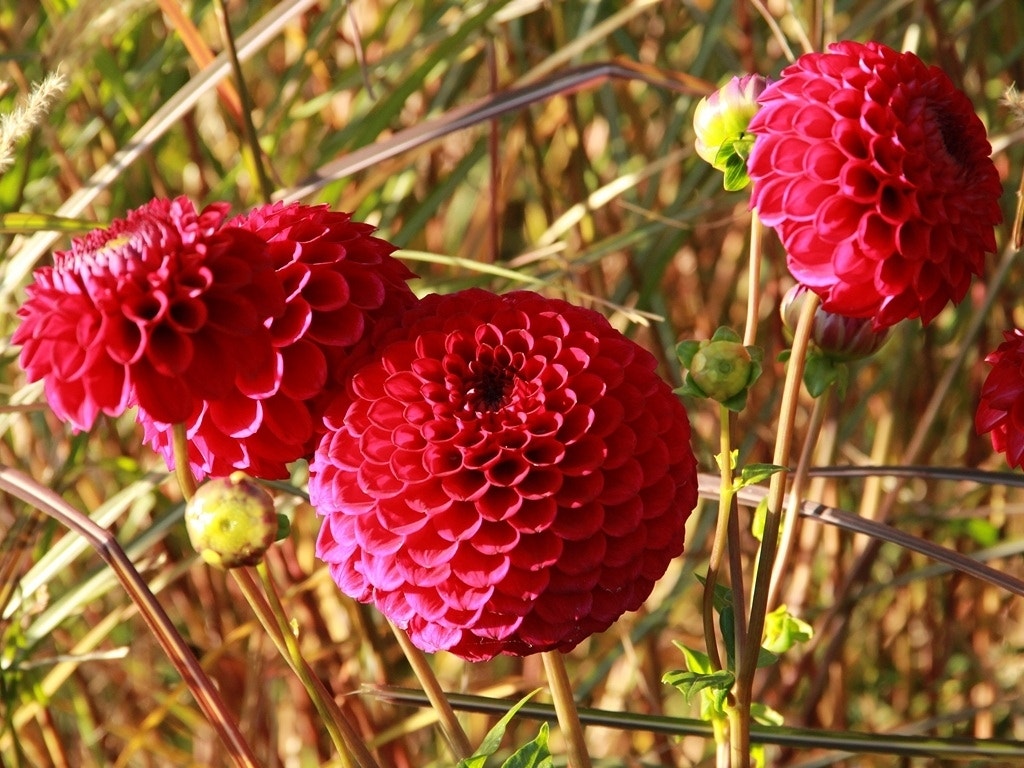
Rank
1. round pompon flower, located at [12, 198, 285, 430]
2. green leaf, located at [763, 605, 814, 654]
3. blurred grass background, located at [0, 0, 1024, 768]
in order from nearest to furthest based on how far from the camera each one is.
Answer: round pompon flower, located at [12, 198, 285, 430], green leaf, located at [763, 605, 814, 654], blurred grass background, located at [0, 0, 1024, 768]

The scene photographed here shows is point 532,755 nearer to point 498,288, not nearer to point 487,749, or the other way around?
point 487,749

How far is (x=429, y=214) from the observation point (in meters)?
0.74

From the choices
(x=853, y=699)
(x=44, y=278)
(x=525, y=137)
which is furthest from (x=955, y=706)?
(x=44, y=278)

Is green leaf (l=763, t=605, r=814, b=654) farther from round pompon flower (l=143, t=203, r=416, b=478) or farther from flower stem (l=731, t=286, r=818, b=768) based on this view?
round pompon flower (l=143, t=203, r=416, b=478)

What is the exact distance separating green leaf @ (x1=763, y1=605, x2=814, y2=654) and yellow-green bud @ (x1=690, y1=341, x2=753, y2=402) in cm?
14

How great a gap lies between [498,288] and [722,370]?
368 mm

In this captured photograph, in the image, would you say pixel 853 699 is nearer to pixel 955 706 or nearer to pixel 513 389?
pixel 955 706

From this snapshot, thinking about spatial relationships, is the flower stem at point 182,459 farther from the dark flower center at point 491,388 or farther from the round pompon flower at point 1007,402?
the round pompon flower at point 1007,402

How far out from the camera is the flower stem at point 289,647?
35 cm

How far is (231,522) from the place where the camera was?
32 cm

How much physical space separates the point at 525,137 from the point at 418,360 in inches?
18.5

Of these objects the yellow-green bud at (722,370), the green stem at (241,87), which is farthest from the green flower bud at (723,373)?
the green stem at (241,87)

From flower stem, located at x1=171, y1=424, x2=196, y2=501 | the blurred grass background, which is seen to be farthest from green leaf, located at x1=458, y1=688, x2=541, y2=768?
the blurred grass background

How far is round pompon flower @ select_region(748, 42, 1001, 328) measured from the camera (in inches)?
13.2
